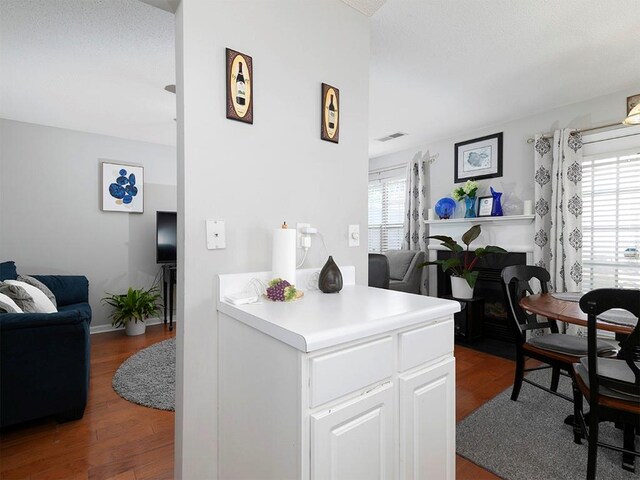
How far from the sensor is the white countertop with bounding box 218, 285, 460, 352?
3.08 feet

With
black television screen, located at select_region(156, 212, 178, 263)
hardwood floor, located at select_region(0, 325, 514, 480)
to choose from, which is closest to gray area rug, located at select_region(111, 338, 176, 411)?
hardwood floor, located at select_region(0, 325, 514, 480)

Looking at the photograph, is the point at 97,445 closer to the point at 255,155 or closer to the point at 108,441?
the point at 108,441

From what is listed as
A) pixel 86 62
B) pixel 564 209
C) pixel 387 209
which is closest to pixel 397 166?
pixel 387 209

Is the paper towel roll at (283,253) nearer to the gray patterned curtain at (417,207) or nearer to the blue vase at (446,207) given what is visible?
the blue vase at (446,207)

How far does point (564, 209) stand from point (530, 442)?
2347 millimetres

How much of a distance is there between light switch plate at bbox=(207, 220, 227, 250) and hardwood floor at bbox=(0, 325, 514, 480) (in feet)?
4.17

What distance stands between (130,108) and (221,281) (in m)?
2.93

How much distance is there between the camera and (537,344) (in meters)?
2.20

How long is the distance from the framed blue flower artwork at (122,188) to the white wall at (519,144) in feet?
13.2

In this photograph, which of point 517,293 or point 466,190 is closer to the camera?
point 517,293

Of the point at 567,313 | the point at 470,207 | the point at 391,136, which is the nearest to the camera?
the point at 567,313

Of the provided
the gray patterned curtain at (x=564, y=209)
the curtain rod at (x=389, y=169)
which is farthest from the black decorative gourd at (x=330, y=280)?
the curtain rod at (x=389, y=169)

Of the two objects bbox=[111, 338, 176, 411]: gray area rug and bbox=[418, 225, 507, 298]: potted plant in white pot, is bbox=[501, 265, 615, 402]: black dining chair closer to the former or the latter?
bbox=[418, 225, 507, 298]: potted plant in white pot

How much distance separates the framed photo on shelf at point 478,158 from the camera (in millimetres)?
3992
